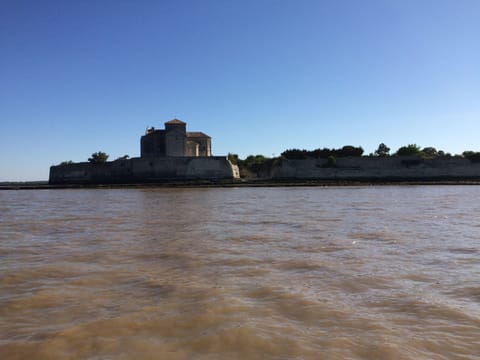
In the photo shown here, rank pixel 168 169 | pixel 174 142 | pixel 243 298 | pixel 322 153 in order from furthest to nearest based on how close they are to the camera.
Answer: pixel 322 153 → pixel 174 142 → pixel 168 169 → pixel 243 298

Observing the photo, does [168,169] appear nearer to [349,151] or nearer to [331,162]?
[331,162]

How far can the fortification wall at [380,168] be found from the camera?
116ft

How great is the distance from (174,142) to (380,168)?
63.5ft

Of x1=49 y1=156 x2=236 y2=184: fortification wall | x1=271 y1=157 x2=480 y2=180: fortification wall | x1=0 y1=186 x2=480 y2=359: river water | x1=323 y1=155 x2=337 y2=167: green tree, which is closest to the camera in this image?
x1=0 y1=186 x2=480 y2=359: river water

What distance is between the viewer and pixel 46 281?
318cm

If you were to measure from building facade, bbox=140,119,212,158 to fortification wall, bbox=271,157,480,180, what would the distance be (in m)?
8.48

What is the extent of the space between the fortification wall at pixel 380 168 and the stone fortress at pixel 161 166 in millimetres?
6159

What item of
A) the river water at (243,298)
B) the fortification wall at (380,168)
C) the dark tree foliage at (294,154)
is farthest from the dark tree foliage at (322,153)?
the river water at (243,298)

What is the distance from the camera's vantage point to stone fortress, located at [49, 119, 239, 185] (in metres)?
33.2

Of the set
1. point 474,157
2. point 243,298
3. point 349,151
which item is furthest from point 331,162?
point 243,298

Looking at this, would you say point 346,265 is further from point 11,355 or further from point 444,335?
point 11,355

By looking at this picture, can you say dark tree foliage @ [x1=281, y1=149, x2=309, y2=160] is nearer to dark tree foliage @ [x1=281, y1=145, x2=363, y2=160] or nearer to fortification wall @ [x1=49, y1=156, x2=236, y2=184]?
dark tree foliage @ [x1=281, y1=145, x2=363, y2=160]

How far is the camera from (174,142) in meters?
35.3

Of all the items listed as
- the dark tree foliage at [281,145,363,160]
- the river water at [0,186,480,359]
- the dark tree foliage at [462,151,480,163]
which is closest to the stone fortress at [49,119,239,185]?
the dark tree foliage at [281,145,363,160]
